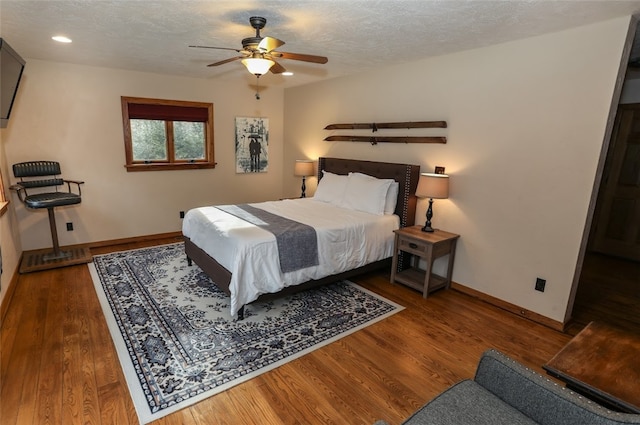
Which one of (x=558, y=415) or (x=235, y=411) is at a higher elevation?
(x=558, y=415)

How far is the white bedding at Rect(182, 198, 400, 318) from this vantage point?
9.12ft

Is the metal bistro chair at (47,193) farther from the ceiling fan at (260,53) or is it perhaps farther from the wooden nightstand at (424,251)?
the wooden nightstand at (424,251)

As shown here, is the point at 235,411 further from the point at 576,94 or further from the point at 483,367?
the point at 576,94

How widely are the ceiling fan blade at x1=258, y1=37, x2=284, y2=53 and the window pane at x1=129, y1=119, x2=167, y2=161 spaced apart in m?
3.15

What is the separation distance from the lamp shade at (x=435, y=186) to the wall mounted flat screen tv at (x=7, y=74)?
351cm

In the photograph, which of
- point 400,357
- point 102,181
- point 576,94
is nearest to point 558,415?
point 400,357

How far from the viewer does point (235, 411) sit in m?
1.96

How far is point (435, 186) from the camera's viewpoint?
11.1 ft

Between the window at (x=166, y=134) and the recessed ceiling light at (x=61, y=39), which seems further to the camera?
the window at (x=166, y=134)

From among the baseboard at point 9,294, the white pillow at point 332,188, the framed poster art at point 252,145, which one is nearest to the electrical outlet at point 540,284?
the white pillow at point 332,188

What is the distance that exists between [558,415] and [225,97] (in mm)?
5400

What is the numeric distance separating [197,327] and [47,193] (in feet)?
9.63

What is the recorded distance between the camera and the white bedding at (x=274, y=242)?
9.12ft

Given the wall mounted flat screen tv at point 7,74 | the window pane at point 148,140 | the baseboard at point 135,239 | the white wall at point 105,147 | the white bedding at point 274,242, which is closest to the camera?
the wall mounted flat screen tv at point 7,74
